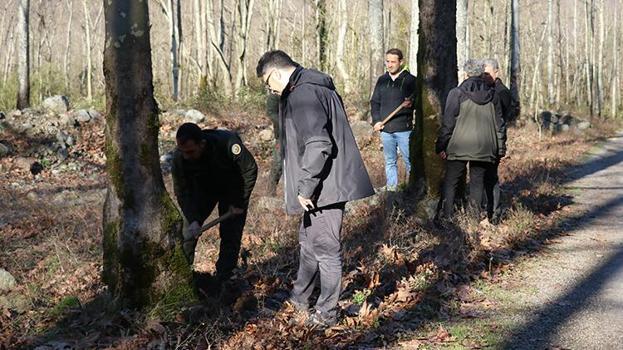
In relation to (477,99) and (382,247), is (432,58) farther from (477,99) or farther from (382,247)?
(382,247)

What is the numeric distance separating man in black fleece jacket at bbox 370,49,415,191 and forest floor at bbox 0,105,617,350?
3.52ft

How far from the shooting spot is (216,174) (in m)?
5.47

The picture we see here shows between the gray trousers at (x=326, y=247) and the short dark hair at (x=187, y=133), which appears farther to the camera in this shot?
the short dark hair at (x=187, y=133)

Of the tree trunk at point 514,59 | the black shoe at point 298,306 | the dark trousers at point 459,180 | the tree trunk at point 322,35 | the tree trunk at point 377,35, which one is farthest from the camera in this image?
the tree trunk at point 322,35

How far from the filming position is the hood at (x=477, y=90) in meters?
6.94

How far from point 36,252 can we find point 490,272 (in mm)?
4815

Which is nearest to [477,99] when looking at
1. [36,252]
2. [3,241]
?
[36,252]

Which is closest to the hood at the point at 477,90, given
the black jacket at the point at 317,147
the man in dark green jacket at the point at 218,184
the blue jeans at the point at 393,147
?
the blue jeans at the point at 393,147

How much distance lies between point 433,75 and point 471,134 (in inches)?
39.2

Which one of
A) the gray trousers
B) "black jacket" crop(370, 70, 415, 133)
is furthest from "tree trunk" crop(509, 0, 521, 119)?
the gray trousers

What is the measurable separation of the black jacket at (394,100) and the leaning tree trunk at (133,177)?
16.9ft

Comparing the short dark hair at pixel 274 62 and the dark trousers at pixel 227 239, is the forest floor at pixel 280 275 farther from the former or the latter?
the short dark hair at pixel 274 62

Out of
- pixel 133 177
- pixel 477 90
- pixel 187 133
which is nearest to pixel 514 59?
pixel 477 90

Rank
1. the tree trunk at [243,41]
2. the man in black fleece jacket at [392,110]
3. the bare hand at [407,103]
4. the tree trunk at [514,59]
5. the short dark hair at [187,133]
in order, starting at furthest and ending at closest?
the tree trunk at [243,41] → the tree trunk at [514,59] → the man in black fleece jacket at [392,110] → the bare hand at [407,103] → the short dark hair at [187,133]
